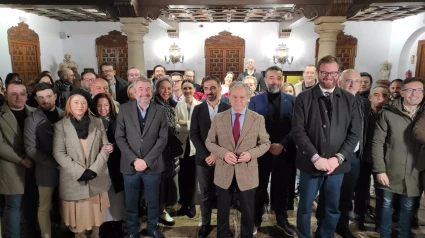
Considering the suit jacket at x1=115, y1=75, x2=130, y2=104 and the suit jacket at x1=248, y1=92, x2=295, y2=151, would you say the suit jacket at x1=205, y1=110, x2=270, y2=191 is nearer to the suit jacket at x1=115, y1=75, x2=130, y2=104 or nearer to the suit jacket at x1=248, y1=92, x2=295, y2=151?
the suit jacket at x1=248, y1=92, x2=295, y2=151

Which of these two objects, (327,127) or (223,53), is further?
(223,53)

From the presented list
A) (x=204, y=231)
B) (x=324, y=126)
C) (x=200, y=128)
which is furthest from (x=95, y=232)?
(x=324, y=126)

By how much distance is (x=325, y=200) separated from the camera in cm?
253

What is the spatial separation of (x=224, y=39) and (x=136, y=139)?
8656mm

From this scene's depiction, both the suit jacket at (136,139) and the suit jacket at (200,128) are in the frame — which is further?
the suit jacket at (200,128)

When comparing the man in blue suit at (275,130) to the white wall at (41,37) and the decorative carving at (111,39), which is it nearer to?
the white wall at (41,37)

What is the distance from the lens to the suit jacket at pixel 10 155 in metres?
2.42

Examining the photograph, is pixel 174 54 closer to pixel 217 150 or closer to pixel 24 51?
pixel 24 51

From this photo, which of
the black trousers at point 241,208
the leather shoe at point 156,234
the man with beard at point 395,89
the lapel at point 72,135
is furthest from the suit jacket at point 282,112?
the lapel at point 72,135

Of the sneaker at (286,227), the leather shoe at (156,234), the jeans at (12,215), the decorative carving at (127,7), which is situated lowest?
the sneaker at (286,227)

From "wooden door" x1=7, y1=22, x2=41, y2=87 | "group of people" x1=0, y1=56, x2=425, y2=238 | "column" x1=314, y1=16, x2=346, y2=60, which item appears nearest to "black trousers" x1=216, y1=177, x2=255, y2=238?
"group of people" x1=0, y1=56, x2=425, y2=238

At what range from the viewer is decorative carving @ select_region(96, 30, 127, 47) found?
1029cm

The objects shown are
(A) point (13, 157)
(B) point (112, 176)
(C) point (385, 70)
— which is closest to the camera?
(A) point (13, 157)

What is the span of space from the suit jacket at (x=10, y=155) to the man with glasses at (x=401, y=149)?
123 inches
